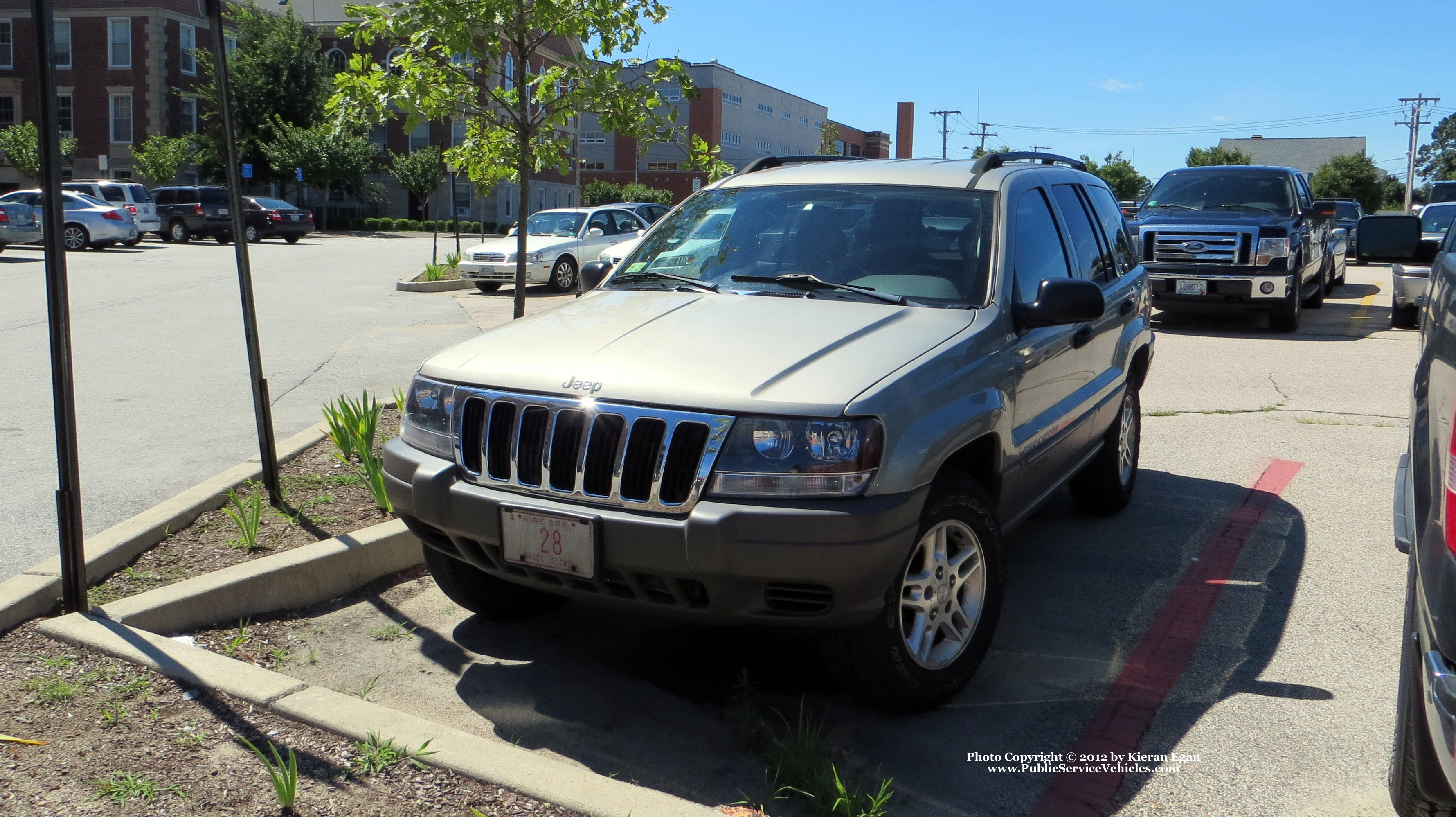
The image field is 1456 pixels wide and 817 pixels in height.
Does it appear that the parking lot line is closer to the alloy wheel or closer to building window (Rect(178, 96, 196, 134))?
the alloy wheel

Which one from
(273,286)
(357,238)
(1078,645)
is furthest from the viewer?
(357,238)

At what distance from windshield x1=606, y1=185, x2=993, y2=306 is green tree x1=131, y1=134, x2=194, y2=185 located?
5070 centimetres

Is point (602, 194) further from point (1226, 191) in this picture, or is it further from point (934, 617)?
point (934, 617)

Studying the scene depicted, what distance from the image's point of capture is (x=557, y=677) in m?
4.03

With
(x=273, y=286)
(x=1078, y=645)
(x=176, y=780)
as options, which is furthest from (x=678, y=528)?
(x=273, y=286)

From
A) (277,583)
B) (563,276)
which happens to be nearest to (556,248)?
(563,276)

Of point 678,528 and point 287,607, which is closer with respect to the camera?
point 678,528

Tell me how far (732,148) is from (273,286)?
62.5 meters

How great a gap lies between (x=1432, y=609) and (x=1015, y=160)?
3423mm

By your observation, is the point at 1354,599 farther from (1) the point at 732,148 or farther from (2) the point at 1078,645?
(1) the point at 732,148

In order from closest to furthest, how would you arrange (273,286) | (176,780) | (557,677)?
1. (176,780)
2. (557,677)
3. (273,286)

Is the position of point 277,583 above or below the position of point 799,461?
below

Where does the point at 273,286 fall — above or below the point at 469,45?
below

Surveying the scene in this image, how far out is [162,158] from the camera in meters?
49.2
